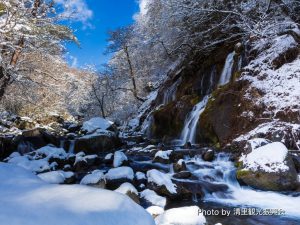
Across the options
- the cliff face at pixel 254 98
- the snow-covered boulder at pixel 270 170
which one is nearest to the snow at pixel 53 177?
the snow-covered boulder at pixel 270 170

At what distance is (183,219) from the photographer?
461 centimetres

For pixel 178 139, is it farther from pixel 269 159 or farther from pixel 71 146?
pixel 269 159

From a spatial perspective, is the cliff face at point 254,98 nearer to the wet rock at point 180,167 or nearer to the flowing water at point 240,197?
the flowing water at point 240,197

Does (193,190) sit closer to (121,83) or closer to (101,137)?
(101,137)

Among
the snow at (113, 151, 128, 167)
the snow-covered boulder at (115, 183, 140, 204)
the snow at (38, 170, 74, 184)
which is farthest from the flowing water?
the snow at (38, 170, 74, 184)

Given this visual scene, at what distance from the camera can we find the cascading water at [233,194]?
622cm

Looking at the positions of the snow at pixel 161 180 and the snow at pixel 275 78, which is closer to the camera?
the snow at pixel 161 180

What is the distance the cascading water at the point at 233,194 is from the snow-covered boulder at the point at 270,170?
7.3 inches

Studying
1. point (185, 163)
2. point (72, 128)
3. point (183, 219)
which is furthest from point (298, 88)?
point (72, 128)

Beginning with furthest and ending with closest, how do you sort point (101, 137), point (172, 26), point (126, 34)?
point (126, 34), point (172, 26), point (101, 137)

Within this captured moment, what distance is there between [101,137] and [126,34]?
13859 mm

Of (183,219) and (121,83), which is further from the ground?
(121,83)

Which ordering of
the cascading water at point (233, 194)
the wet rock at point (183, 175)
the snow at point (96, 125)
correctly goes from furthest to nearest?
the snow at point (96, 125) < the wet rock at point (183, 175) < the cascading water at point (233, 194)

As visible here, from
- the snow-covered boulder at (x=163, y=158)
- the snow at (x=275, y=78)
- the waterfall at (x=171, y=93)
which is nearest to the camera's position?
the snow-covered boulder at (x=163, y=158)
